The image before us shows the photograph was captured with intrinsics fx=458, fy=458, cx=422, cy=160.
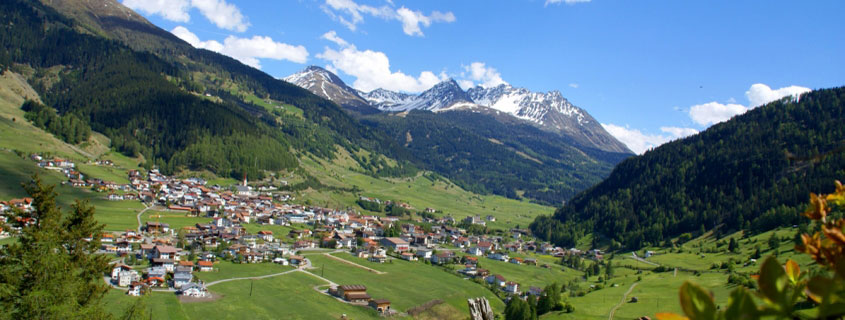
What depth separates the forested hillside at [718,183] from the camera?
95175mm

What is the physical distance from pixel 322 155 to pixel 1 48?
115434 mm

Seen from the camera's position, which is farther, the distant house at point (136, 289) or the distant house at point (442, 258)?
the distant house at point (442, 258)

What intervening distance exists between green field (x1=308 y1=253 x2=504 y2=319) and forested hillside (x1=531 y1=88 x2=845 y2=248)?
56.0m

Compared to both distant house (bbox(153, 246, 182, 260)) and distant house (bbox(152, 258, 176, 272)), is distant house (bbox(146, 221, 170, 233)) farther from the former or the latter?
distant house (bbox(152, 258, 176, 272))

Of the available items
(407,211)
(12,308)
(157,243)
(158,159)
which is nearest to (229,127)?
(158,159)

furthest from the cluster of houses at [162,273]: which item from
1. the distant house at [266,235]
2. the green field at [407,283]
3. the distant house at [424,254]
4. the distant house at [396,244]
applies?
the distant house at [424,254]

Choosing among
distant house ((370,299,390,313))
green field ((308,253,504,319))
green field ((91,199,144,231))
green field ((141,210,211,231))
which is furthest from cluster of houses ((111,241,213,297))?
green field ((141,210,211,231))

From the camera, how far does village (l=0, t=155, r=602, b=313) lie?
5246 centimetres

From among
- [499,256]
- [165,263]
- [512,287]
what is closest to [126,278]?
[165,263]

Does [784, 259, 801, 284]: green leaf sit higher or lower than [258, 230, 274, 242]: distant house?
higher

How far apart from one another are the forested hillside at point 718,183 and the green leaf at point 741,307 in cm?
10460

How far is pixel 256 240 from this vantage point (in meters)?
75.9

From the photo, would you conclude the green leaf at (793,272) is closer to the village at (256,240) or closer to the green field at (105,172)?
the village at (256,240)

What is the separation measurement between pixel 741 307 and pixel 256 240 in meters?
80.7
